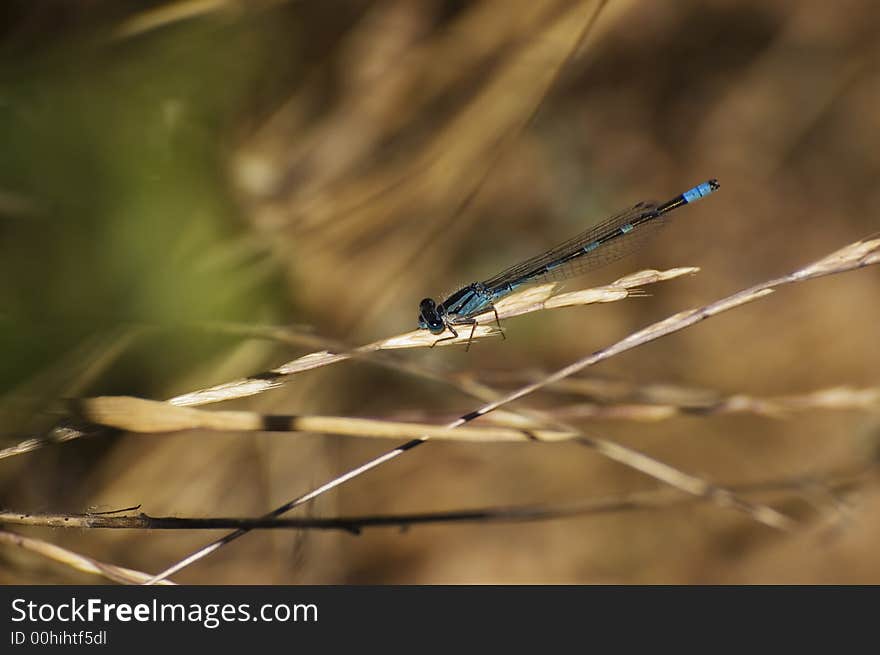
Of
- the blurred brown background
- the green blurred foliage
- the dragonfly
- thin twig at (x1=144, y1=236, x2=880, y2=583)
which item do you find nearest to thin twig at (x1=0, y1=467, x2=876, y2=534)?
thin twig at (x1=144, y1=236, x2=880, y2=583)

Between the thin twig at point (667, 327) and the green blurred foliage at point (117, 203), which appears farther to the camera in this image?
the green blurred foliage at point (117, 203)

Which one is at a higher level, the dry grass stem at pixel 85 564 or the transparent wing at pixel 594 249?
Answer: the transparent wing at pixel 594 249

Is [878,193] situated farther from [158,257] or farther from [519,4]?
[158,257]

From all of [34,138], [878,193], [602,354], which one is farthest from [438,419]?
[878,193]

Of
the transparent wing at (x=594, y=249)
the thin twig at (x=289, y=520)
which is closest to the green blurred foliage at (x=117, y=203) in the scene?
the thin twig at (x=289, y=520)

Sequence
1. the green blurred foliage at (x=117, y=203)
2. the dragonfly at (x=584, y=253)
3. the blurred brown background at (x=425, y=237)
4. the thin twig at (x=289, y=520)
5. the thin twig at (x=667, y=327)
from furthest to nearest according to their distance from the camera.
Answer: the dragonfly at (x=584, y=253) → the blurred brown background at (x=425, y=237) → the green blurred foliage at (x=117, y=203) → the thin twig at (x=667, y=327) → the thin twig at (x=289, y=520)

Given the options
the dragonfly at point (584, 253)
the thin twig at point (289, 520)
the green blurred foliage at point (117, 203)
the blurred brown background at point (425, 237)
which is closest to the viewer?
the thin twig at point (289, 520)

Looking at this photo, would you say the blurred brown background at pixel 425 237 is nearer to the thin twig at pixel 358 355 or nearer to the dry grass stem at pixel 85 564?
the thin twig at pixel 358 355
